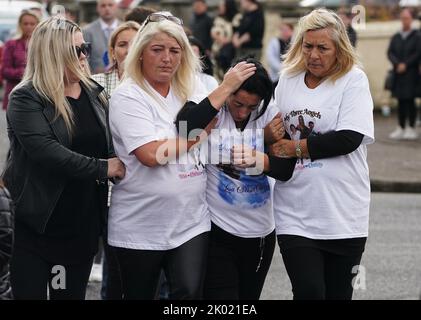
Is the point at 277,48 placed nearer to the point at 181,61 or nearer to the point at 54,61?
the point at 181,61

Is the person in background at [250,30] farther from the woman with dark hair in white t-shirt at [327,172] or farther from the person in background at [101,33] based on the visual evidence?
the woman with dark hair in white t-shirt at [327,172]

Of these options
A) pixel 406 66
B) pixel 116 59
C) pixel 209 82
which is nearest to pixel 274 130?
pixel 116 59

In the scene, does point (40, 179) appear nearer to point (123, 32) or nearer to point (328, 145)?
point (328, 145)

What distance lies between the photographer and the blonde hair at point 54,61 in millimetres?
5383

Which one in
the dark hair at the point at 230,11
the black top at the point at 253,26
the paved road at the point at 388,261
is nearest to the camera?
the paved road at the point at 388,261

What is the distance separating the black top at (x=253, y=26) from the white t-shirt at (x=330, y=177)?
41.5 ft

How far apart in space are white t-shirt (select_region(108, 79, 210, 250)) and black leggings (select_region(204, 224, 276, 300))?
16cm

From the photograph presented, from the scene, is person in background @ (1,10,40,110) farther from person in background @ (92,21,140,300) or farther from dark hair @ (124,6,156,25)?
person in background @ (92,21,140,300)

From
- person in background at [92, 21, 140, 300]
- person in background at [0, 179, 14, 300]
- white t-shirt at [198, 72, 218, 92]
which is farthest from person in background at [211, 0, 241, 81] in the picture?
person in background at [0, 179, 14, 300]

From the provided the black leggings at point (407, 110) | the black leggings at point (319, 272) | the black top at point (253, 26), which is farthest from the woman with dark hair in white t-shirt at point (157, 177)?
the black top at point (253, 26)

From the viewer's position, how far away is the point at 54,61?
539 cm

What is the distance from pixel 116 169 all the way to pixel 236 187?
1.95ft
